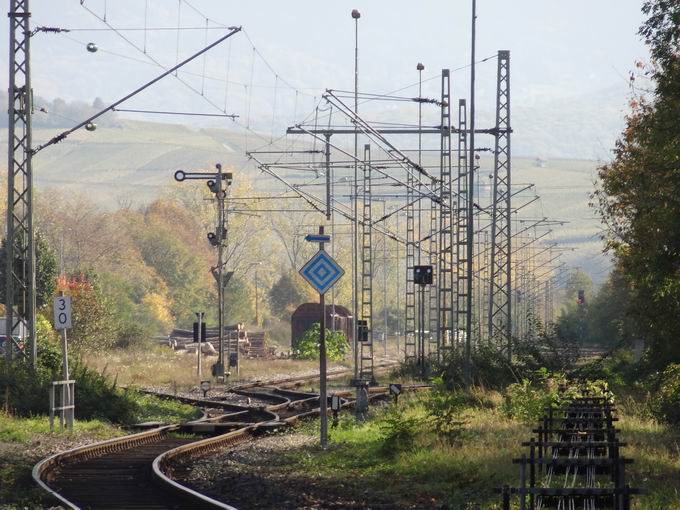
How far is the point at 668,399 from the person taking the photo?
24.4 metres

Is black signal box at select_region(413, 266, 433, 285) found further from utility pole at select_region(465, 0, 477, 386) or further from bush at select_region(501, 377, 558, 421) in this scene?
bush at select_region(501, 377, 558, 421)

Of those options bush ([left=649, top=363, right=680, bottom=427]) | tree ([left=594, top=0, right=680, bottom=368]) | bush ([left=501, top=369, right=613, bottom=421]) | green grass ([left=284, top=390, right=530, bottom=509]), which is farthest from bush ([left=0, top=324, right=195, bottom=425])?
tree ([left=594, top=0, right=680, bottom=368])

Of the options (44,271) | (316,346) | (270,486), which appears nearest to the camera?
(270,486)

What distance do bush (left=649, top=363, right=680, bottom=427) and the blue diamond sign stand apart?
233 inches

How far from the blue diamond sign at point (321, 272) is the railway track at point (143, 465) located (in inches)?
145

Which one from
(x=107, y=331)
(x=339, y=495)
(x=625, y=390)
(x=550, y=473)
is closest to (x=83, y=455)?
(x=339, y=495)

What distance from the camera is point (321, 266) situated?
948 inches

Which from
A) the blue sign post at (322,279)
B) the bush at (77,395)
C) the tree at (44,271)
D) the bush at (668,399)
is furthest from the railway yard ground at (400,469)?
the tree at (44,271)

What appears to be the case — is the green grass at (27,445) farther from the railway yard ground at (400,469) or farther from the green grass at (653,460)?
the green grass at (653,460)

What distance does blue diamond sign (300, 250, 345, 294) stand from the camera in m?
23.8

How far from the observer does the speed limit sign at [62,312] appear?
2664 cm

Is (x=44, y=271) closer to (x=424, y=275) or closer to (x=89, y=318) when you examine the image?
(x=89, y=318)

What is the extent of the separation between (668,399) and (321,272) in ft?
21.9

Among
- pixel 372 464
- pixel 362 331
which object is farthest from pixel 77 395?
pixel 362 331
